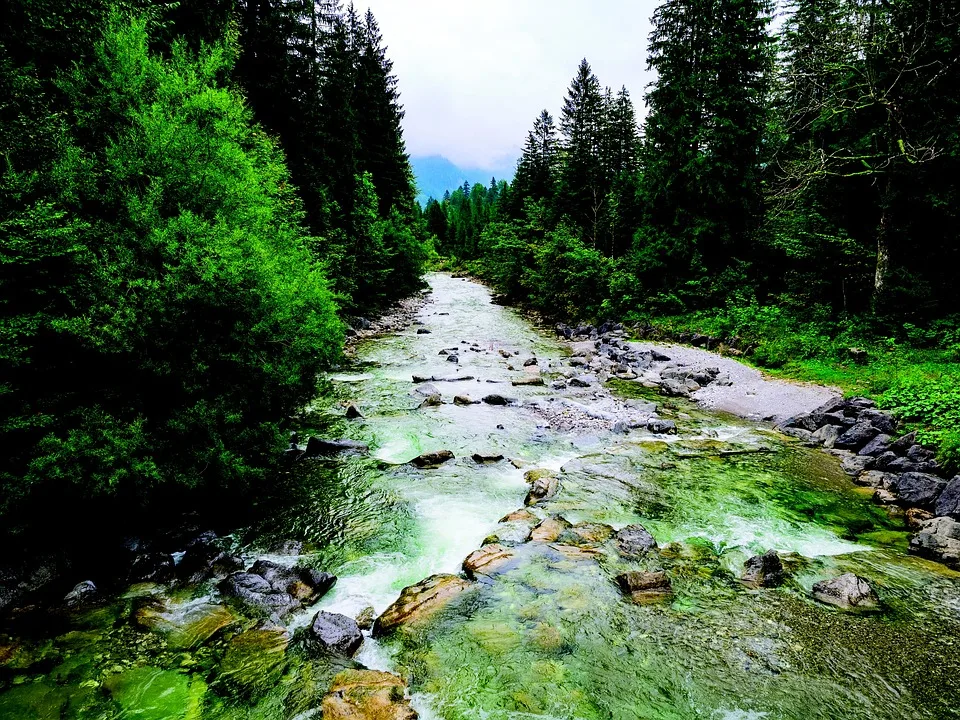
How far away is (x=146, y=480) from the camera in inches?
261

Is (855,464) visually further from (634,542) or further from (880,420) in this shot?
(634,542)

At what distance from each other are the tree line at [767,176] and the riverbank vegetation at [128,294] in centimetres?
1461

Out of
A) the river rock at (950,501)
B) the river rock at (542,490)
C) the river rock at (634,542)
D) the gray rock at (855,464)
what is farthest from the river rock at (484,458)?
the river rock at (950,501)

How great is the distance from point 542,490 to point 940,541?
5.80m

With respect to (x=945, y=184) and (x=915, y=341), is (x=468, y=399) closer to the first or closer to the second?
(x=915, y=341)

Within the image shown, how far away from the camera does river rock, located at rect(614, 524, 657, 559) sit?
7129 mm

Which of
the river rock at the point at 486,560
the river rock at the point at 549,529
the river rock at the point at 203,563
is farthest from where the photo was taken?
the river rock at the point at 549,529

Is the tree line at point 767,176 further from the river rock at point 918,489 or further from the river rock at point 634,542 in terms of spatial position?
the river rock at point 634,542

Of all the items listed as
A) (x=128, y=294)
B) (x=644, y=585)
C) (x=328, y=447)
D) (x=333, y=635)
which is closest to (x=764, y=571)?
(x=644, y=585)

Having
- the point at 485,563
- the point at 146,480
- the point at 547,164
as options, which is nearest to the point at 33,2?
the point at 146,480

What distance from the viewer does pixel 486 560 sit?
6.93m

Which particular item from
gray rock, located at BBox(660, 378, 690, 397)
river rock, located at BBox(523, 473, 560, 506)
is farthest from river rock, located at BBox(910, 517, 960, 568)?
gray rock, located at BBox(660, 378, 690, 397)

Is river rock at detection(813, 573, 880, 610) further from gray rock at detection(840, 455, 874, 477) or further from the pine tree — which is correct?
the pine tree

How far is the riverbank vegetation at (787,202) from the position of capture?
551 inches
